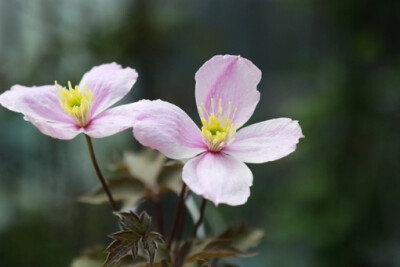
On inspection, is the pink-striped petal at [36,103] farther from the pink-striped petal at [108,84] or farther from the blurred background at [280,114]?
the blurred background at [280,114]

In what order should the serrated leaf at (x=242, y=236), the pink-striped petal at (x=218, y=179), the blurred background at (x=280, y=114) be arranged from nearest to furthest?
the pink-striped petal at (x=218, y=179), the serrated leaf at (x=242, y=236), the blurred background at (x=280, y=114)

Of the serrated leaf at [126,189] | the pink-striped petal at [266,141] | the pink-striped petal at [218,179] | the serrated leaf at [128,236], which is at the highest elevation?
the pink-striped petal at [266,141]

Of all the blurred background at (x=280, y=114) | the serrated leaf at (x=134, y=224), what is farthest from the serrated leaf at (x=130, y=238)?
the blurred background at (x=280, y=114)

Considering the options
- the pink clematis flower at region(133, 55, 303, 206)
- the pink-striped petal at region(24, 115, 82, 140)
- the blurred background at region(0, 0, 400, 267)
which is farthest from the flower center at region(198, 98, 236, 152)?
the blurred background at region(0, 0, 400, 267)

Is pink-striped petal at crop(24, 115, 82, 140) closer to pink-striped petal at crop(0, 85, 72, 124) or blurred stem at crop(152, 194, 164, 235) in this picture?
pink-striped petal at crop(0, 85, 72, 124)

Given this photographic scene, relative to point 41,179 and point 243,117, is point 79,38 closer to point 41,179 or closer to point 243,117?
point 41,179

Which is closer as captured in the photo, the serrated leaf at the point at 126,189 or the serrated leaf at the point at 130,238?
the serrated leaf at the point at 130,238

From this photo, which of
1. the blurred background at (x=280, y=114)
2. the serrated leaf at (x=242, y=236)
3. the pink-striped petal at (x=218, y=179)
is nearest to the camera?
the pink-striped petal at (x=218, y=179)

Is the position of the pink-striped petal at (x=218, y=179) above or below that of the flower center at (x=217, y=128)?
below
